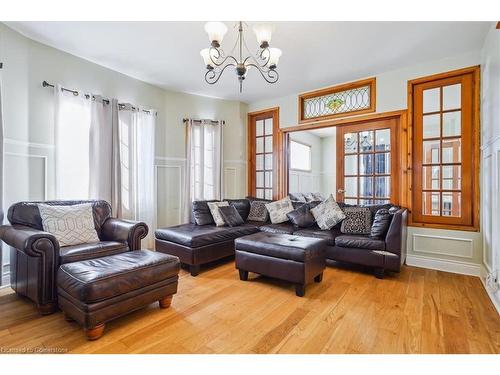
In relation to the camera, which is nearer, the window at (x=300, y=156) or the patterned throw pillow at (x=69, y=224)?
the patterned throw pillow at (x=69, y=224)

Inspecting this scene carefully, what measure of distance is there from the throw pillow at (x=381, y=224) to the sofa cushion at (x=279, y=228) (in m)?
1.05

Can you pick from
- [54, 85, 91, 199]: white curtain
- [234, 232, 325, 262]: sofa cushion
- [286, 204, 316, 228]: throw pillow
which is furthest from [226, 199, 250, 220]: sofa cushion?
[54, 85, 91, 199]: white curtain

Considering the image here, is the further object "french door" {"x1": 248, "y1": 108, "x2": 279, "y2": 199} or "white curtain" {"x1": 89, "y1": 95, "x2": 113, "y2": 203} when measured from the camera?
"french door" {"x1": 248, "y1": 108, "x2": 279, "y2": 199}

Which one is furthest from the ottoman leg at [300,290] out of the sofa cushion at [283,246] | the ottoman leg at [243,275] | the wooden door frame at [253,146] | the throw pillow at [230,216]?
the wooden door frame at [253,146]

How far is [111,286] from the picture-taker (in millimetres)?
1786

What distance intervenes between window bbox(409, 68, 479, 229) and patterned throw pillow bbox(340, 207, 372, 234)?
0.67m

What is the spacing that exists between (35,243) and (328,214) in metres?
3.22

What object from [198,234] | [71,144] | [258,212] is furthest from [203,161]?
[71,144]

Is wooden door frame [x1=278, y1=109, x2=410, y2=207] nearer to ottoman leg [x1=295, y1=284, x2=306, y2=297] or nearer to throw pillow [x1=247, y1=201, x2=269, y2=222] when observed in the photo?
throw pillow [x1=247, y1=201, x2=269, y2=222]

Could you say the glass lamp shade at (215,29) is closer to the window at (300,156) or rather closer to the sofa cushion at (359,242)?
the sofa cushion at (359,242)

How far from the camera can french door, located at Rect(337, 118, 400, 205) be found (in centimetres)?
370

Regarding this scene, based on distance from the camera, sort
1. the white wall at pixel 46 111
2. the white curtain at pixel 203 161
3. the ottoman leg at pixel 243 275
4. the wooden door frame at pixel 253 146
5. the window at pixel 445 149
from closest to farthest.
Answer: the white wall at pixel 46 111 < the ottoman leg at pixel 243 275 < the window at pixel 445 149 < the white curtain at pixel 203 161 < the wooden door frame at pixel 253 146

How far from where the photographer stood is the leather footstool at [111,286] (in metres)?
1.71
